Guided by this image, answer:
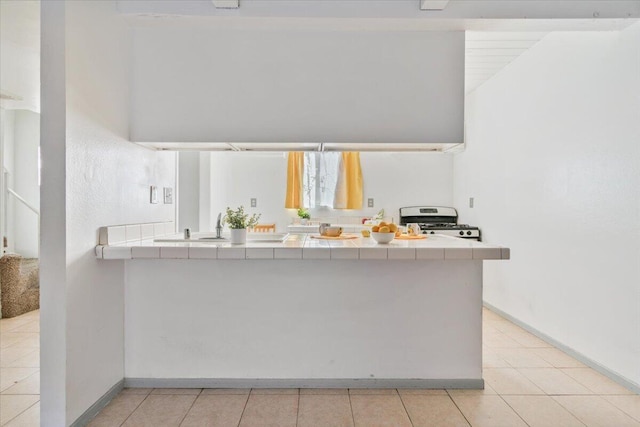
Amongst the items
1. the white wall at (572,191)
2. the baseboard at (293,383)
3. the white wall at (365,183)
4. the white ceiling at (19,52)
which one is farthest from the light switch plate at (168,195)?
the white wall at (572,191)

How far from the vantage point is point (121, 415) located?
6.84ft

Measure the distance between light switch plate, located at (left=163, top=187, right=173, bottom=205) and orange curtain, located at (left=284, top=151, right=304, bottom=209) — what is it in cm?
233

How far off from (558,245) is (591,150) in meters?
0.81

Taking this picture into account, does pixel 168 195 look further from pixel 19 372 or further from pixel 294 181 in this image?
pixel 294 181

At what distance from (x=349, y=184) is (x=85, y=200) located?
3700mm

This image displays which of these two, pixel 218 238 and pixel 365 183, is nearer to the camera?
pixel 218 238

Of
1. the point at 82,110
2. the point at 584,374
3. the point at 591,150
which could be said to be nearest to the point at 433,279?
the point at 584,374

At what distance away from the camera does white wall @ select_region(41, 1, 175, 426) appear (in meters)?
1.84

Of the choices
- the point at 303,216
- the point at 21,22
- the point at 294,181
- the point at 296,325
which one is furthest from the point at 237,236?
the point at 294,181

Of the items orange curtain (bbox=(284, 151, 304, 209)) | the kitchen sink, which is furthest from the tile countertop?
orange curtain (bbox=(284, 151, 304, 209))

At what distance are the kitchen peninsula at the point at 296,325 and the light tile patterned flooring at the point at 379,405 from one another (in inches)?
4.3

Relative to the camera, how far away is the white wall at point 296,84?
2.46 meters

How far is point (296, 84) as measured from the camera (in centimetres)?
249

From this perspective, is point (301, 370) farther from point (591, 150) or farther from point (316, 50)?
point (591, 150)
